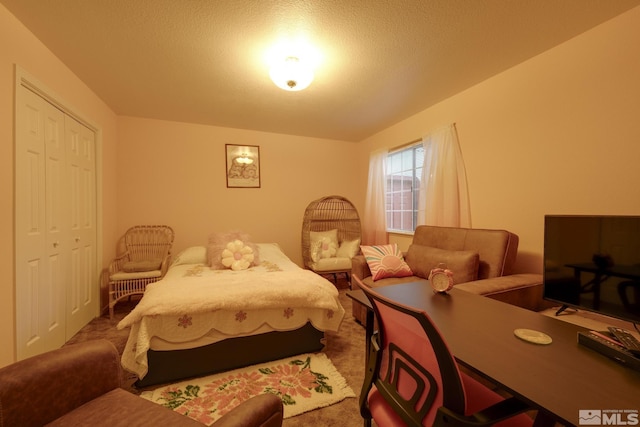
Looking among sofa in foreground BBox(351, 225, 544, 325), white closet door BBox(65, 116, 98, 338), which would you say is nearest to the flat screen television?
sofa in foreground BBox(351, 225, 544, 325)

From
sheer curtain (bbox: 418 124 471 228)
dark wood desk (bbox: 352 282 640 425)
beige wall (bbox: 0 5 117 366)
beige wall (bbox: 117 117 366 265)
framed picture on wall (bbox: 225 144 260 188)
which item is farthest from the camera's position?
framed picture on wall (bbox: 225 144 260 188)

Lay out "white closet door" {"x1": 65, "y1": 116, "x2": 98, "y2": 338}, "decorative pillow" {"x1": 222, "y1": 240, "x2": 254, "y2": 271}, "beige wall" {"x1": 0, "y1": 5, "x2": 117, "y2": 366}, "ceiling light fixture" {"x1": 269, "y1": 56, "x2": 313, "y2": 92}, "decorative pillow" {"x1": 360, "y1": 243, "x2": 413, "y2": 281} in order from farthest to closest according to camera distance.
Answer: "decorative pillow" {"x1": 222, "y1": 240, "x2": 254, "y2": 271}
"decorative pillow" {"x1": 360, "y1": 243, "x2": 413, "y2": 281}
"white closet door" {"x1": 65, "y1": 116, "x2": 98, "y2": 338}
"ceiling light fixture" {"x1": 269, "y1": 56, "x2": 313, "y2": 92}
"beige wall" {"x1": 0, "y1": 5, "x2": 117, "y2": 366}

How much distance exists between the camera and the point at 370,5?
166 cm

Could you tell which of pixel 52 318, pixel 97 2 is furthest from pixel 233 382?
pixel 97 2

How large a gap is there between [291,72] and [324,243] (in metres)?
2.41

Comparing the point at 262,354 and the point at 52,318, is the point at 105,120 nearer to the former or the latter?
the point at 52,318

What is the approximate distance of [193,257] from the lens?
3074mm

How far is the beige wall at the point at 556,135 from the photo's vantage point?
175 cm

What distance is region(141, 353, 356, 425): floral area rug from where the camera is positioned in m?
1.56

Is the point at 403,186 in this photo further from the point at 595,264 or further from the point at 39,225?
the point at 39,225

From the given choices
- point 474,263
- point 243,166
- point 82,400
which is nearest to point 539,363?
point 474,263

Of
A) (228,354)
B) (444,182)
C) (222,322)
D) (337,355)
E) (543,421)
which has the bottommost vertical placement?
(337,355)

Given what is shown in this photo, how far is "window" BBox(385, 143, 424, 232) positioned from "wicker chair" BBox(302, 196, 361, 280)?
0.58 metres

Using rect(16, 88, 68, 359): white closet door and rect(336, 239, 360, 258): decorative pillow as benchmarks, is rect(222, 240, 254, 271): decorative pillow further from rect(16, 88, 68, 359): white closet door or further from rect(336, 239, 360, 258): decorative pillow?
rect(336, 239, 360, 258): decorative pillow
